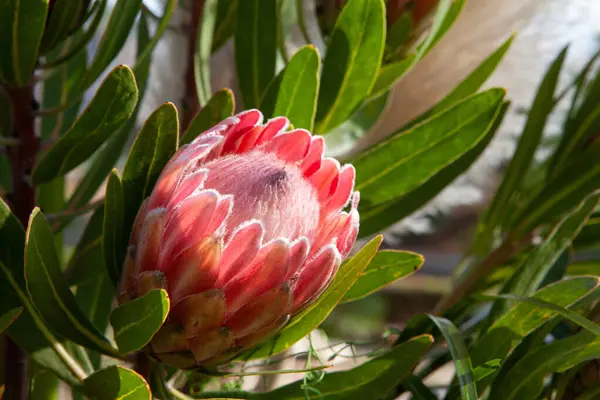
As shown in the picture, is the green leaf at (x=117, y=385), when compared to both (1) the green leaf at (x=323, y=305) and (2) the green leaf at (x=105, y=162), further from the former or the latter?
(2) the green leaf at (x=105, y=162)

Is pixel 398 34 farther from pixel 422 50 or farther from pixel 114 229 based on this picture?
pixel 114 229

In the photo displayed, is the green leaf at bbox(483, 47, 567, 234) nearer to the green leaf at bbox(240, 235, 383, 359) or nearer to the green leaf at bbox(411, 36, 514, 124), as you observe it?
the green leaf at bbox(411, 36, 514, 124)

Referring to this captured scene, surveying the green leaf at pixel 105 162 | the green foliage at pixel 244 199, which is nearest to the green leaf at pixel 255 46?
the green foliage at pixel 244 199

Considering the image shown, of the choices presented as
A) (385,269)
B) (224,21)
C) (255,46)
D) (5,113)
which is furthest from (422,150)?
(5,113)

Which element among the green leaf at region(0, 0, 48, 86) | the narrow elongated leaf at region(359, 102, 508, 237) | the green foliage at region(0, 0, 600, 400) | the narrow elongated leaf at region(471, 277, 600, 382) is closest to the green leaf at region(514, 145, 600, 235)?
the green foliage at region(0, 0, 600, 400)

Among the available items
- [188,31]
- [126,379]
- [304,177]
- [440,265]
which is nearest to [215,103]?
[304,177]

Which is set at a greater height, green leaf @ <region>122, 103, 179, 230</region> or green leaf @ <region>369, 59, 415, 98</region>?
green leaf @ <region>369, 59, 415, 98</region>
